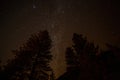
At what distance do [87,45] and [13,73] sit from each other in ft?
34.7

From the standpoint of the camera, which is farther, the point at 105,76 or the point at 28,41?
the point at 28,41

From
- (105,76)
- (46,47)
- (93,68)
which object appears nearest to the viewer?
(105,76)

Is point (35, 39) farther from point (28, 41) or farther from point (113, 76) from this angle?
point (113, 76)

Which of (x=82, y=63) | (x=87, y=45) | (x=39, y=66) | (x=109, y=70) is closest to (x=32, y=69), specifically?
(x=39, y=66)

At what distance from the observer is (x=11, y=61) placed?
2870cm

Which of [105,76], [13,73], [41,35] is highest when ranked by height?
[41,35]

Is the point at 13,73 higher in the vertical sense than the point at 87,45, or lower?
lower

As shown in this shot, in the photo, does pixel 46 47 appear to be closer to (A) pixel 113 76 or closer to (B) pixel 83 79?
Answer: (B) pixel 83 79

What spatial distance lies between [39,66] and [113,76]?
15.9 meters

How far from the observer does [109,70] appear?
13602 millimetres

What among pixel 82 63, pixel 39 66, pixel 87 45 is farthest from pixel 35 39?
pixel 82 63

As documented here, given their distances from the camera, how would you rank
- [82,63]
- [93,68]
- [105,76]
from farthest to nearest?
[82,63], [93,68], [105,76]

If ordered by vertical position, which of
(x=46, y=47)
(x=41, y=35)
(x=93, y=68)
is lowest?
(x=93, y=68)

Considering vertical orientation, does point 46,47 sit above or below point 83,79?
above
